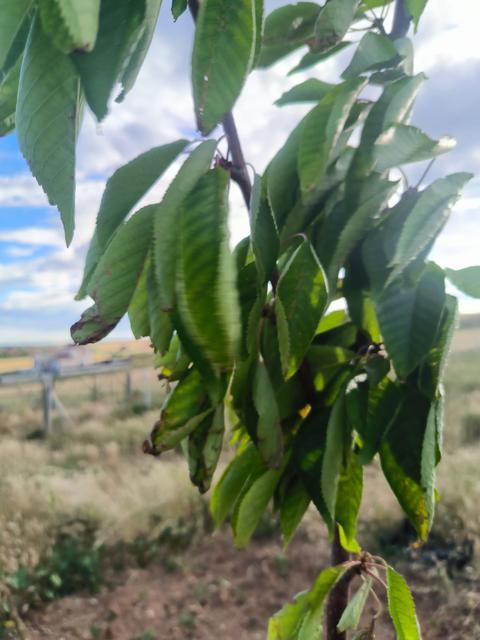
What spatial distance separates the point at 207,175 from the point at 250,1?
153mm

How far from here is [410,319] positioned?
67cm

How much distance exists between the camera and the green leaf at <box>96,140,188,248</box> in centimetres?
61

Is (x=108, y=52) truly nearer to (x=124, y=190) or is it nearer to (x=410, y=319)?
(x=124, y=190)

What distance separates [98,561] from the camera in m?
3.39

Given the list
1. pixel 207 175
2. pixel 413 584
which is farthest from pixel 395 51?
pixel 413 584

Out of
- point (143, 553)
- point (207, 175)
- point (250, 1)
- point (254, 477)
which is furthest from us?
point (143, 553)

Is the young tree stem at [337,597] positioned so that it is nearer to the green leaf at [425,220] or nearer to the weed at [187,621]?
the green leaf at [425,220]

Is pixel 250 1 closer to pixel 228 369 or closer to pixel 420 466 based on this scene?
pixel 228 369

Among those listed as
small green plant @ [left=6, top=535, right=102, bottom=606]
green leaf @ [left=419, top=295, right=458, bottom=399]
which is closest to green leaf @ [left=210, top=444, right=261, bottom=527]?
green leaf @ [left=419, top=295, right=458, bottom=399]

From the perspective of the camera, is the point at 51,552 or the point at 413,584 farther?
the point at 51,552

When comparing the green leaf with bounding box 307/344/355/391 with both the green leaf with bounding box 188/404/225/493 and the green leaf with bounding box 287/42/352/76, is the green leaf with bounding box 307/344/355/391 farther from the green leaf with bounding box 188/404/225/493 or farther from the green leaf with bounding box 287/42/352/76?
the green leaf with bounding box 287/42/352/76

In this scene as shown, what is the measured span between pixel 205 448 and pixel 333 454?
136 mm

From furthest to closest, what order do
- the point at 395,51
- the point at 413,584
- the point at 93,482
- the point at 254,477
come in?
the point at 93,482
the point at 413,584
the point at 254,477
the point at 395,51

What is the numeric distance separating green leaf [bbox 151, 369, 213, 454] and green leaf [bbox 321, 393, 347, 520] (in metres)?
0.13
